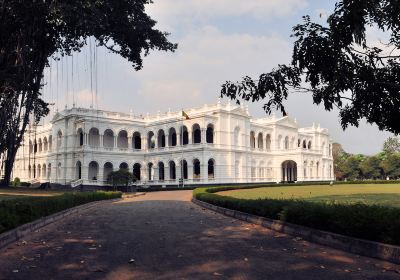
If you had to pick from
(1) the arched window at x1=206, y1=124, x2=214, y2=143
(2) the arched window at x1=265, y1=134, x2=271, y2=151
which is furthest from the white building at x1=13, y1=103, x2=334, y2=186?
(2) the arched window at x1=265, y1=134, x2=271, y2=151

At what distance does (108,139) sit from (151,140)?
330 inches

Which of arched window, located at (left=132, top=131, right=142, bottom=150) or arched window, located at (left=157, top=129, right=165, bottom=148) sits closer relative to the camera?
arched window, located at (left=157, top=129, right=165, bottom=148)

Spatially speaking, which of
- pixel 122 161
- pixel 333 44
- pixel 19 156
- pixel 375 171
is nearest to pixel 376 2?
pixel 333 44

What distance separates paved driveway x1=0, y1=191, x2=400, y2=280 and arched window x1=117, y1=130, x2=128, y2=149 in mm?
55467

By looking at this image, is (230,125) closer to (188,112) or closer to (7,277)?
(188,112)

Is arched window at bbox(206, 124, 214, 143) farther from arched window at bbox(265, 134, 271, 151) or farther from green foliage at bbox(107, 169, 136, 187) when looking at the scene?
green foliage at bbox(107, 169, 136, 187)

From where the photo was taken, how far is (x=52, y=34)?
17.0 m

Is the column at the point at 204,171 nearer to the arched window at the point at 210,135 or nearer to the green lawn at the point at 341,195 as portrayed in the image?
the arched window at the point at 210,135

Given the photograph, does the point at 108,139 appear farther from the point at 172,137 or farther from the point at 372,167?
the point at 372,167

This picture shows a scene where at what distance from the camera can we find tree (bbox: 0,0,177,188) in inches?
566

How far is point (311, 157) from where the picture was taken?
244 feet

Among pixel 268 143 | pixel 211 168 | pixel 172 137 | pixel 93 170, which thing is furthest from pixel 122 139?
pixel 268 143

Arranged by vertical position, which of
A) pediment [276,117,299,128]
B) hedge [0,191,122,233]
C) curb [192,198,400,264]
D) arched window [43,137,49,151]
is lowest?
curb [192,198,400,264]

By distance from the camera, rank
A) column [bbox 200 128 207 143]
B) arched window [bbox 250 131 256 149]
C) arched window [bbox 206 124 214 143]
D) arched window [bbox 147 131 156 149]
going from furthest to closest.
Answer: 1. arched window [bbox 250 131 256 149]
2. arched window [bbox 147 131 156 149]
3. arched window [bbox 206 124 214 143]
4. column [bbox 200 128 207 143]
